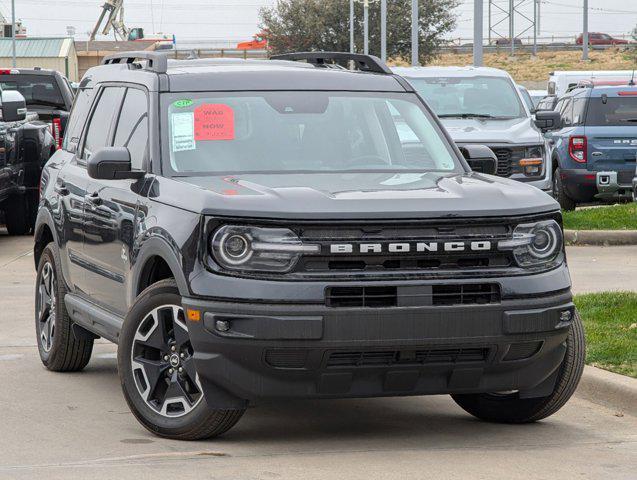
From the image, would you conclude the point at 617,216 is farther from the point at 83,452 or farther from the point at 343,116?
the point at 83,452

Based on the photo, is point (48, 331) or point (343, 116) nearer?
point (343, 116)

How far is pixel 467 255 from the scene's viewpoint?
6.35 m

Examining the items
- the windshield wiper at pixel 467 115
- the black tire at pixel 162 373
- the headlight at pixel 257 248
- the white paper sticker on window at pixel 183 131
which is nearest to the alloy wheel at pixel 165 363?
the black tire at pixel 162 373

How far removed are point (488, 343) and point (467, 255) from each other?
393mm

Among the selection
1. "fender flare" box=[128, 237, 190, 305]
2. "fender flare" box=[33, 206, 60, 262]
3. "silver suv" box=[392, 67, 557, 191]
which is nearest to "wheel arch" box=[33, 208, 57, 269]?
"fender flare" box=[33, 206, 60, 262]

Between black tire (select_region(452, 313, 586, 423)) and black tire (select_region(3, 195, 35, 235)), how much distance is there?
11.8 m

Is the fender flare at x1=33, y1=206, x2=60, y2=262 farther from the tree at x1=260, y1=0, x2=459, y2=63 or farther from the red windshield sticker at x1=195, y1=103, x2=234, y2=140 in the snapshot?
the tree at x1=260, y1=0, x2=459, y2=63

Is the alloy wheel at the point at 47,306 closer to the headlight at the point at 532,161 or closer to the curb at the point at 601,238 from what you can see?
the curb at the point at 601,238

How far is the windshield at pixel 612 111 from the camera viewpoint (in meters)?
21.1

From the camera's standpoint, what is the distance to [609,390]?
7.84 m

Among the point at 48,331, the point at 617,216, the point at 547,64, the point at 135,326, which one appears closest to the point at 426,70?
the point at 617,216

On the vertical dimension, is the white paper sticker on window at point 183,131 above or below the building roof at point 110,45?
below

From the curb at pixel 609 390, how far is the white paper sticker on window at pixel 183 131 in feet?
8.42

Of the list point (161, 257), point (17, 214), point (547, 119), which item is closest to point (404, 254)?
point (161, 257)
